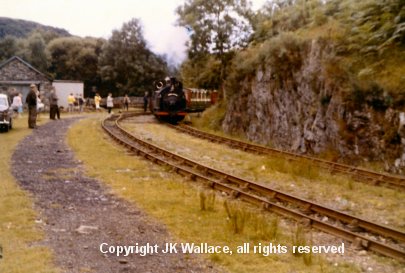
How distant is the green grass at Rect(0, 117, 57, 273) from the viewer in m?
5.60

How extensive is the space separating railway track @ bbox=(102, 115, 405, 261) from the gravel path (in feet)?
7.06

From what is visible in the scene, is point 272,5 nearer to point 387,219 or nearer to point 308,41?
point 308,41

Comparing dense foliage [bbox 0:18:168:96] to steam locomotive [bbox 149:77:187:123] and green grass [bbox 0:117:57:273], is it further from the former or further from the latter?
green grass [bbox 0:117:57:273]

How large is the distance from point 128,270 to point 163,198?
3.46m

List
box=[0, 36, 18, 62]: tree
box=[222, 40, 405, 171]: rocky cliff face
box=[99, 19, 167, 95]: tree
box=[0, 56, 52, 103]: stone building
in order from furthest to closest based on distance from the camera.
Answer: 1. box=[0, 36, 18, 62]: tree
2. box=[99, 19, 167, 95]: tree
3. box=[0, 56, 52, 103]: stone building
4. box=[222, 40, 405, 171]: rocky cliff face

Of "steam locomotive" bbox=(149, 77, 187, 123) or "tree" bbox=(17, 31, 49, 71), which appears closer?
"steam locomotive" bbox=(149, 77, 187, 123)

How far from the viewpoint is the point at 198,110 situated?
34.5 meters

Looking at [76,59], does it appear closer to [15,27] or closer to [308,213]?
[15,27]

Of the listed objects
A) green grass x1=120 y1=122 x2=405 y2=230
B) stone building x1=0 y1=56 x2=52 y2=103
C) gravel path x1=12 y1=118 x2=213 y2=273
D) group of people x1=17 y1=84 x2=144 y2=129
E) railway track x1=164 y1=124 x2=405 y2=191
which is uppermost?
stone building x1=0 y1=56 x2=52 y2=103

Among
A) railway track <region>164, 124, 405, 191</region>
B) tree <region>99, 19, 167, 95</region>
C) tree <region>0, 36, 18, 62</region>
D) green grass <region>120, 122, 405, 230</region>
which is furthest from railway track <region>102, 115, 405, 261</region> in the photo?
tree <region>0, 36, 18, 62</region>

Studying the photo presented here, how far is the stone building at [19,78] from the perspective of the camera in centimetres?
4000

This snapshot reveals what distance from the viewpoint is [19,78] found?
1597 inches

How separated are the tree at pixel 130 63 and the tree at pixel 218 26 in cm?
2728

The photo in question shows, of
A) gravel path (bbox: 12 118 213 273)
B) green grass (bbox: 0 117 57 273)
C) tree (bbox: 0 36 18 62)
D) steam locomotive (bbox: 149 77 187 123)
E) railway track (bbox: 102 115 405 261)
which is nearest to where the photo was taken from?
green grass (bbox: 0 117 57 273)
